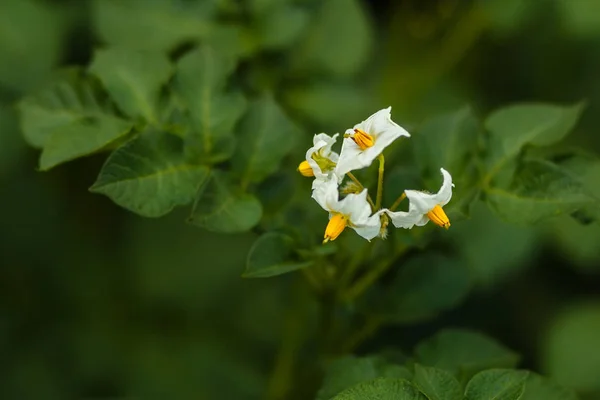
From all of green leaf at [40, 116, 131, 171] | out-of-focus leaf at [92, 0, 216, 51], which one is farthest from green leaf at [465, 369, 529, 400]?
out-of-focus leaf at [92, 0, 216, 51]

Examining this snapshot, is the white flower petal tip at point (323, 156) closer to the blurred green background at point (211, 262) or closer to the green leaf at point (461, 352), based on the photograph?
the green leaf at point (461, 352)

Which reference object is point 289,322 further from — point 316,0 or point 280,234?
point 316,0

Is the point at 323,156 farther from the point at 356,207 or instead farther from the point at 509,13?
the point at 509,13

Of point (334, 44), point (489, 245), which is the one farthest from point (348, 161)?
point (489, 245)

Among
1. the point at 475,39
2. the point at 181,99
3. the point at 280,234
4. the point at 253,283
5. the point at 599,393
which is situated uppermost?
the point at 181,99

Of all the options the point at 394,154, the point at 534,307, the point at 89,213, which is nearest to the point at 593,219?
the point at 394,154

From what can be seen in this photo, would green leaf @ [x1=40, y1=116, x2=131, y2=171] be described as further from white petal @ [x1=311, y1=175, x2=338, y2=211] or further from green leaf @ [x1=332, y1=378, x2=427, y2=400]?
green leaf @ [x1=332, y1=378, x2=427, y2=400]
